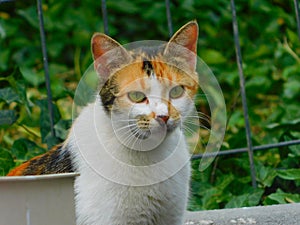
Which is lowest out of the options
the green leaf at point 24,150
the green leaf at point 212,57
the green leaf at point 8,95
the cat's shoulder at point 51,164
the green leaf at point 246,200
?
the green leaf at point 246,200

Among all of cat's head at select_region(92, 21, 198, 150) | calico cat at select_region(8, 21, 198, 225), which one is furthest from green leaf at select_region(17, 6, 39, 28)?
cat's head at select_region(92, 21, 198, 150)

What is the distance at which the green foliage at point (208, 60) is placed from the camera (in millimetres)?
3367

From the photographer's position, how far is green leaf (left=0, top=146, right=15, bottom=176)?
298 centimetres

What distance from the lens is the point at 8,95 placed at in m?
3.23

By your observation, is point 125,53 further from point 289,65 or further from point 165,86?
point 289,65

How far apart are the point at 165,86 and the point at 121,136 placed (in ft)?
0.81

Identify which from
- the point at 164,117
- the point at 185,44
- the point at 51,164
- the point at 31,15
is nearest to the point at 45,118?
the point at 51,164

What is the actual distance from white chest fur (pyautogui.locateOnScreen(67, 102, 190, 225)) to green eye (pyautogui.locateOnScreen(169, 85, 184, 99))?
15 cm

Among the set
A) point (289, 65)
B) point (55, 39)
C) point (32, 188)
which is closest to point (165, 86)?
point (32, 188)

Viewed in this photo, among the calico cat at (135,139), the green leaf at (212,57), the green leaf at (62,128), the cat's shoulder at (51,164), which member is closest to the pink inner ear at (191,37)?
the calico cat at (135,139)

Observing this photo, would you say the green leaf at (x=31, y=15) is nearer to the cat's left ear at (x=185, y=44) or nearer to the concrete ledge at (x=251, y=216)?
the concrete ledge at (x=251, y=216)

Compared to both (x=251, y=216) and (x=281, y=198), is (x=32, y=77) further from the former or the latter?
(x=251, y=216)

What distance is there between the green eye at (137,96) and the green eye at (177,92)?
0.29ft

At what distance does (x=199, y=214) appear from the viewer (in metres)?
2.74
